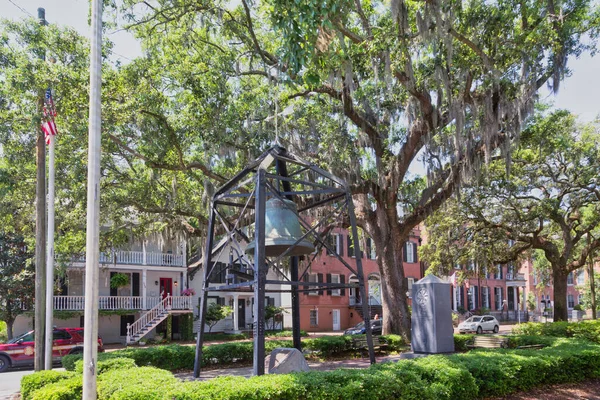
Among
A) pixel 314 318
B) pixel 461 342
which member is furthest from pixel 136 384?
pixel 314 318

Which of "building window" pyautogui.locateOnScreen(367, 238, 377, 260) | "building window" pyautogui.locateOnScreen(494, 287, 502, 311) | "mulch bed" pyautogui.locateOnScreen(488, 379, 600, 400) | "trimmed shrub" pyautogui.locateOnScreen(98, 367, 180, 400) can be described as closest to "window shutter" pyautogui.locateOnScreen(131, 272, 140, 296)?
"building window" pyautogui.locateOnScreen(367, 238, 377, 260)

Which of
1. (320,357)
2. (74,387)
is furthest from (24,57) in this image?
(320,357)

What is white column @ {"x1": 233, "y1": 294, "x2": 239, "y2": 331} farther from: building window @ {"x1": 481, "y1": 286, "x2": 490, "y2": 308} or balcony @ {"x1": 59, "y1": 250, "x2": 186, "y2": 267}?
building window @ {"x1": 481, "y1": 286, "x2": 490, "y2": 308}

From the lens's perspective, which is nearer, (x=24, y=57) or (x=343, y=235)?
(x=24, y=57)

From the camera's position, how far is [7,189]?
1588 centimetres

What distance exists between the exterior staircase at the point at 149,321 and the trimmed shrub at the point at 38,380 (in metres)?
18.7

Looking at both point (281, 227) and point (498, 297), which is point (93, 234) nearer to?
point (281, 227)

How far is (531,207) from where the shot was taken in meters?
26.0

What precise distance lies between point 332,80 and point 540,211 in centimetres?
1593

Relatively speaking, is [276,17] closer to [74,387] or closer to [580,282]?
[74,387]

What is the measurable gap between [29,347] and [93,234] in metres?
14.9

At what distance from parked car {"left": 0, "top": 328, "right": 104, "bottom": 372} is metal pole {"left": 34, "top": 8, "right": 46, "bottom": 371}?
6.74 metres

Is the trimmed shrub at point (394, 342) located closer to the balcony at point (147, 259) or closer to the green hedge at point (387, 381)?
the green hedge at point (387, 381)

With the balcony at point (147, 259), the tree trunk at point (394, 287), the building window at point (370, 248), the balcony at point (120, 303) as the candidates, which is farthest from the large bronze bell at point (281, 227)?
the balcony at point (120, 303)
